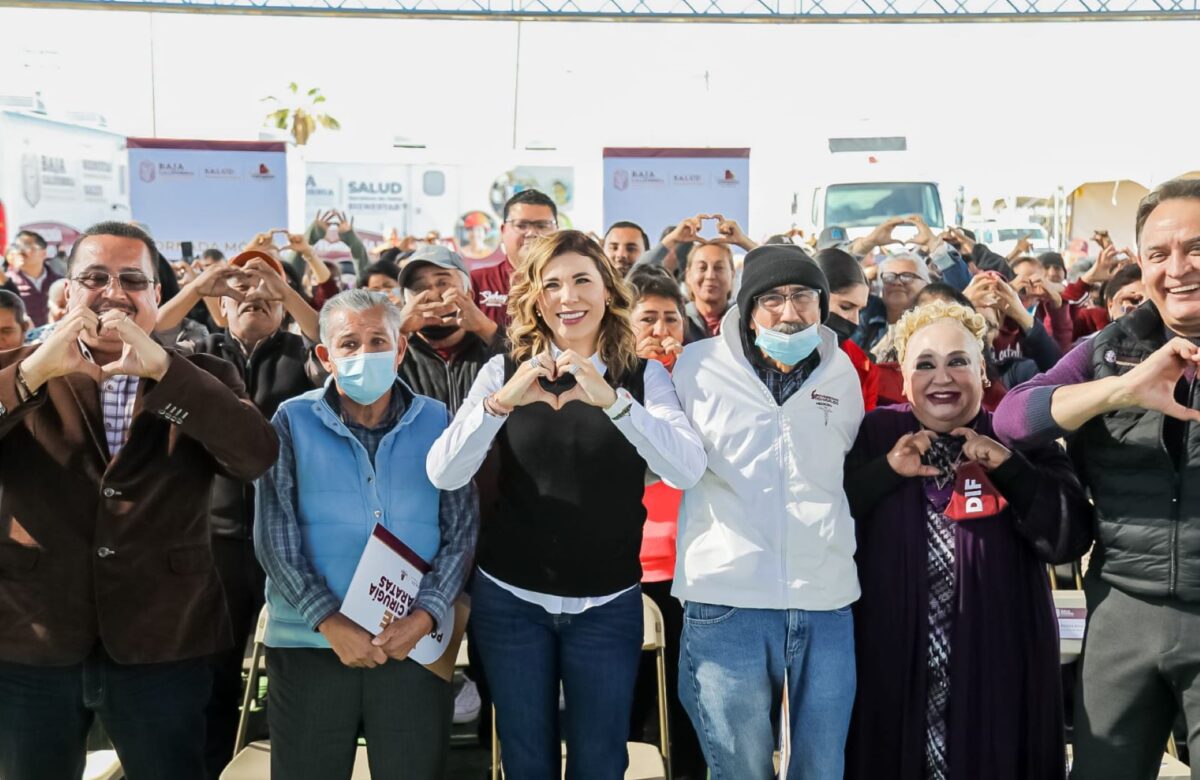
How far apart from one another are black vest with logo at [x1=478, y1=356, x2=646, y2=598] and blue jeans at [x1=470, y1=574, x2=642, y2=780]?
0.29 ft

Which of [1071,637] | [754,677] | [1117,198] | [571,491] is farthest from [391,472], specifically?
[1117,198]

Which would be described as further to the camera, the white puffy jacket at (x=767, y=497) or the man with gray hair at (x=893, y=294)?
the man with gray hair at (x=893, y=294)

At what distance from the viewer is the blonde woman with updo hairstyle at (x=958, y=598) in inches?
115

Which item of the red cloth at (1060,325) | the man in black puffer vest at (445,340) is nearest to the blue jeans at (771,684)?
the man in black puffer vest at (445,340)

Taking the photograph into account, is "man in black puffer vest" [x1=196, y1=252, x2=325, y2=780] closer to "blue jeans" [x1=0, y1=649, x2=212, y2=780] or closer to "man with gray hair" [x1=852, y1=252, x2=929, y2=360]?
"blue jeans" [x1=0, y1=649, x2=212, y2=780]

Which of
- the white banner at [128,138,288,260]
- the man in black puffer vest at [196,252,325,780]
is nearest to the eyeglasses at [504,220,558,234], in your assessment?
the man in black puffer vest at [196,252,325,780]

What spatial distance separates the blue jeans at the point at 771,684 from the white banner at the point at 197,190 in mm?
7838

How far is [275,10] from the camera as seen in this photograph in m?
15.3

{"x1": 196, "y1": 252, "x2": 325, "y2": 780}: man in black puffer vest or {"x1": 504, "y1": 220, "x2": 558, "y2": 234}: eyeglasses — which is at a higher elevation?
{"x1": 504, "y1": 220, "x2": 558, "y2": 234}: eyeglasses

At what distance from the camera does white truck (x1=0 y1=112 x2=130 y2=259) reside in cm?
1466

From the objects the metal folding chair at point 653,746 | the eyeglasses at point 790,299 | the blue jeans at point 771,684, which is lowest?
the metal folding chair at point 653,746

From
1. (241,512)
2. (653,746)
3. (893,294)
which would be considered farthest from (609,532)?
(893,294)

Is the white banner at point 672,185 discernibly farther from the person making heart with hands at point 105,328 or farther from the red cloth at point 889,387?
the person making heart with hands at point 105,328

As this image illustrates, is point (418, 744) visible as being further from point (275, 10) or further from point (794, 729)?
point (275, 10)
